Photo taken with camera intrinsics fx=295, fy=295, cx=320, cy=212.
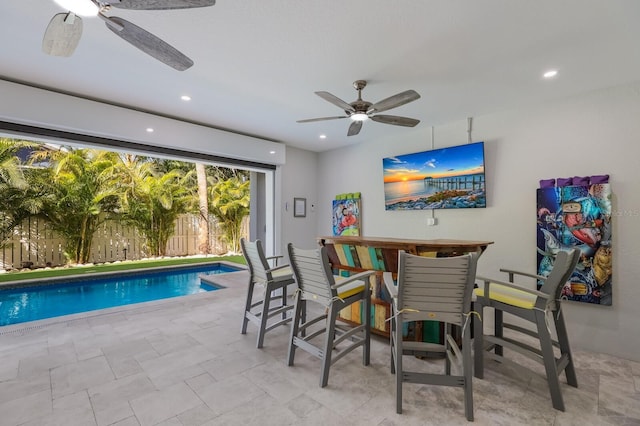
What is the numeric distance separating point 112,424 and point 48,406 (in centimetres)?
58

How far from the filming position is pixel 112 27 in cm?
160

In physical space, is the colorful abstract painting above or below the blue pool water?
above

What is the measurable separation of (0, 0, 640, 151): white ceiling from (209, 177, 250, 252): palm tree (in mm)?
5305

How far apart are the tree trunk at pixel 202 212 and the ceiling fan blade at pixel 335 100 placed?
23.3ft

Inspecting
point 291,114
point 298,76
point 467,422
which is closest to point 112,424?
point 467,422

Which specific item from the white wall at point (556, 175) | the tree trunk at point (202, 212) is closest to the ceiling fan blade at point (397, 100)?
the white wall at point (556, 175)

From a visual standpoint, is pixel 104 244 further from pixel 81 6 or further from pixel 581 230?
pixel 581 230

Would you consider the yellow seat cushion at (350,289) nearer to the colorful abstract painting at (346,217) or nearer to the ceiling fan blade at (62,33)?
the ceiling fan blade at (62,33)

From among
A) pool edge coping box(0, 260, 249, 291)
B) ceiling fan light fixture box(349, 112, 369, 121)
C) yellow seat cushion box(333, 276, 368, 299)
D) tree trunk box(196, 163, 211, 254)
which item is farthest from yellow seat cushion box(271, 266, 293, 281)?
tree trunk box(196, 163, 211, 254)

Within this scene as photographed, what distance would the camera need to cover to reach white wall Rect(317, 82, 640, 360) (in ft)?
9.44

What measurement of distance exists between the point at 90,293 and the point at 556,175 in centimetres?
739

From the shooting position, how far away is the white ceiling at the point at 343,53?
1.93m

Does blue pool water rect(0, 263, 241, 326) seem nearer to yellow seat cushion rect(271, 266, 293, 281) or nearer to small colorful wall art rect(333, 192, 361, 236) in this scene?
small colorful wall art rect(333, 192, 361, 236)

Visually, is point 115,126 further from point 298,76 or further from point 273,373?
point 273,373
